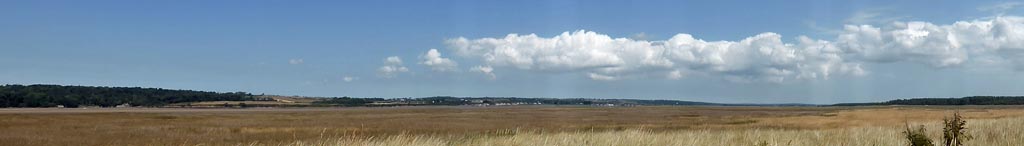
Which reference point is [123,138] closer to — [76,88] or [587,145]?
[587,145]

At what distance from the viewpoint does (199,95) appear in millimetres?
174500

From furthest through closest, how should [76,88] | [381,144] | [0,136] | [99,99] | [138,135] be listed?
[76,88] < [99,99] < [138,135] < [0,136] < [381,144]

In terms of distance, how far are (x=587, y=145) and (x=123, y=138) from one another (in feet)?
75.1

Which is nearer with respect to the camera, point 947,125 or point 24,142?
point 947,125

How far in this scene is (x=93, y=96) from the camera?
14762 centimetres

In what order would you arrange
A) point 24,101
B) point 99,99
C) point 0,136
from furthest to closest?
point 99,99, point 24,101, point 0,136

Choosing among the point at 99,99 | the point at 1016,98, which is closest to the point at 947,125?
the point at 99,99

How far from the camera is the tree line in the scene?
121688 mm

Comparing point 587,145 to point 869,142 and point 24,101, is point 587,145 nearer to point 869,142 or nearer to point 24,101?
point 869,142

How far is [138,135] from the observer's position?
109 feet

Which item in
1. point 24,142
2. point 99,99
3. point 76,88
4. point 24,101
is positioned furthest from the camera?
point 76,88

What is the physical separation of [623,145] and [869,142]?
11.2 ft

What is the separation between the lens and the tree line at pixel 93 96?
122 metres

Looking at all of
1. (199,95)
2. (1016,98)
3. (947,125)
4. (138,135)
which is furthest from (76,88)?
(947,125)
